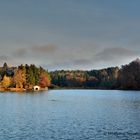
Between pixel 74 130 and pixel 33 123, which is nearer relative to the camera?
pixel 74 130

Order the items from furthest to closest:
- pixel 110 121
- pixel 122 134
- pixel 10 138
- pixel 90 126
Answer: pixel 110 121 < pixel 90 126 < pixel 122 134 < pixel 10 138

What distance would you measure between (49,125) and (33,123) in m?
3.17

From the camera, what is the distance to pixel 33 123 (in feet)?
189

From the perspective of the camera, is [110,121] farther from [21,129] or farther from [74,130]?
[21,129]

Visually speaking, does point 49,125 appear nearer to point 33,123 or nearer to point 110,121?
point 33,123

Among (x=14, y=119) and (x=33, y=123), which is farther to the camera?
(x=14, y=119)

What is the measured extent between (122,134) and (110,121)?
13.5 m

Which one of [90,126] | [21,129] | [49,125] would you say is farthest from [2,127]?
[90,126]

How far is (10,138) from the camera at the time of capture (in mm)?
44031

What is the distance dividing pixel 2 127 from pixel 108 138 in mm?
16303

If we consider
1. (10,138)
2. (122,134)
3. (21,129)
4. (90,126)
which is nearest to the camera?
(10,138)

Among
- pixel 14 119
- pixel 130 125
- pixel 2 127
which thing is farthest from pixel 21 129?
pixel 130 125

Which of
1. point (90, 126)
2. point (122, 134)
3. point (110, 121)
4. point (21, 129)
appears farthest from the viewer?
point (110, 121)

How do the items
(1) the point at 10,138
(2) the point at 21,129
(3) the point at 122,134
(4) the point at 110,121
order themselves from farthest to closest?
1. (4) the point at 110,121
2. (2) the point at 21,129
3. (3) the point at 122,134
4. (1) the point at 10,138
